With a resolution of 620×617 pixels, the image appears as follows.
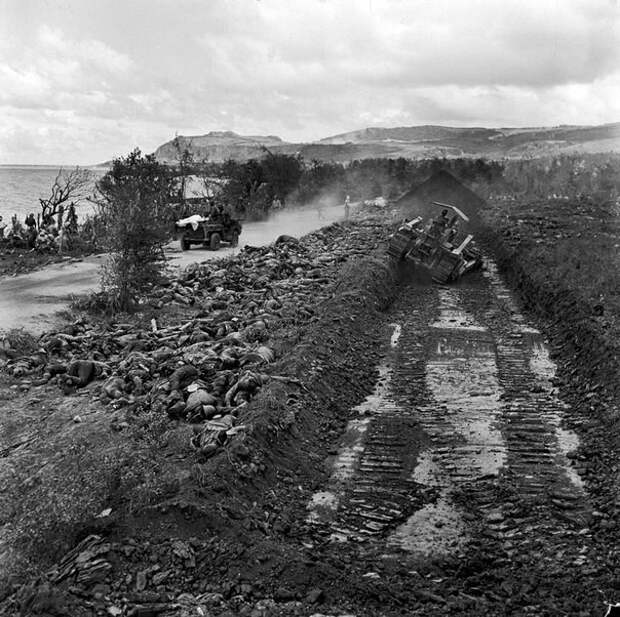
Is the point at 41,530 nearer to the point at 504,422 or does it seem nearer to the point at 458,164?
the point at 504,422

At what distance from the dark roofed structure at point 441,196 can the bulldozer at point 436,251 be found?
15.3 m

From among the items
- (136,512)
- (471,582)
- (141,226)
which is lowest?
A: (471,582)

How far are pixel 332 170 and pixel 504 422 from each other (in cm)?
5023

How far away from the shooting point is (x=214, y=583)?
20.1 feet

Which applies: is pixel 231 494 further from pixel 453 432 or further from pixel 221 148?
pixel 221 148

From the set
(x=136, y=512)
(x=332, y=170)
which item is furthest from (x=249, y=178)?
(x=136, y=512)

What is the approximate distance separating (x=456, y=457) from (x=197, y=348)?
211 inches

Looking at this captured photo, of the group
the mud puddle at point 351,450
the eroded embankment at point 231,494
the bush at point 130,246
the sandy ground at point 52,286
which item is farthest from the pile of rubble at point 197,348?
the sandy ground at point 52,286

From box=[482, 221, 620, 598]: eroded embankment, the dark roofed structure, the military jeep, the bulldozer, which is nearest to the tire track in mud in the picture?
box=[482, 221, 620, 598]: eroded embankment

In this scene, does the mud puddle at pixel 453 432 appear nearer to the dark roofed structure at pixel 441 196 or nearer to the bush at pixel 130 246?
the bush at pixel 130 246

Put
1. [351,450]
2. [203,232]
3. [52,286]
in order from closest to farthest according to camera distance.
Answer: [351,450] → [52,286] → [203,232]

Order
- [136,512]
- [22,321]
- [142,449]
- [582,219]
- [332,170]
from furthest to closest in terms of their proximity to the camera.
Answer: [332,170], [582,219], [22,321], [142,449], [136,512]

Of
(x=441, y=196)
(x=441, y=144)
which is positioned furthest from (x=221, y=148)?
(x=441, y=196)

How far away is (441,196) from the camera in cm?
3978
